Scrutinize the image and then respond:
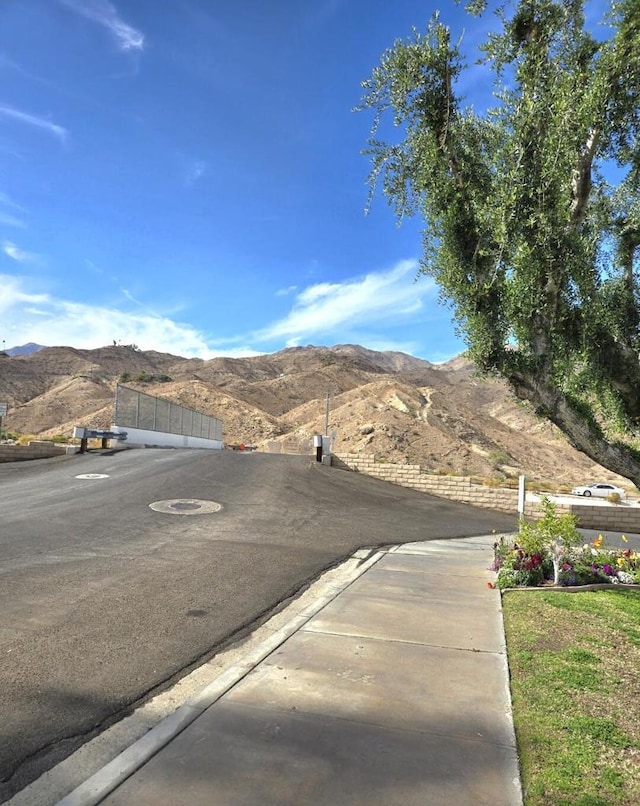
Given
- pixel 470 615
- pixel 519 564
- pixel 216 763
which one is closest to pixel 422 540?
pixel 519 564

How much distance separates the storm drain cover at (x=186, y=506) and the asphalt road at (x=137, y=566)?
0.27m

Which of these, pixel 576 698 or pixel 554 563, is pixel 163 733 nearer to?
pixel 576 698

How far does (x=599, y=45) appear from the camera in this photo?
5590mm

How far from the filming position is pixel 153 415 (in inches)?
1187

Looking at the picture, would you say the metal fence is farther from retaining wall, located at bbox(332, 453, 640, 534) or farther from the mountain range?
the mountain range

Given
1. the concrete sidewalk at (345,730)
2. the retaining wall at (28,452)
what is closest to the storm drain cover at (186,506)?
the concrete sidewalk at (345,730)

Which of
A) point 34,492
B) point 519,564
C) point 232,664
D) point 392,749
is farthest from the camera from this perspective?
point 34,492

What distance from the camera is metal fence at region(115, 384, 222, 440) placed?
27.2 metres

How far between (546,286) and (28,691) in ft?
17.6

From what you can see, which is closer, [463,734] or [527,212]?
[463,734]

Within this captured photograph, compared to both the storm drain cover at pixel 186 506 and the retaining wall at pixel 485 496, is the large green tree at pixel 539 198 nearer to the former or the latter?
the storm drain cover at pixel 186 506

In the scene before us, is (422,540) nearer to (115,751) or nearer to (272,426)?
(115,751)

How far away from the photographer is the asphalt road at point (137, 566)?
405cm

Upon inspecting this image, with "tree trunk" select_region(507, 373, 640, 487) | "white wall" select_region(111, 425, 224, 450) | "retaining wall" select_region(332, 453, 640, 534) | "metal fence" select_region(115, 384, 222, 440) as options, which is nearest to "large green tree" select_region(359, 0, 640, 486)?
"tree trunk" select_region(507, 373, 640, 487)
